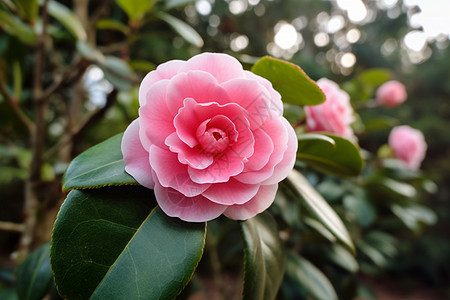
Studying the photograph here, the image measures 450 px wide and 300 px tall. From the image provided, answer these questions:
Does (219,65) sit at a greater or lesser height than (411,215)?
greater

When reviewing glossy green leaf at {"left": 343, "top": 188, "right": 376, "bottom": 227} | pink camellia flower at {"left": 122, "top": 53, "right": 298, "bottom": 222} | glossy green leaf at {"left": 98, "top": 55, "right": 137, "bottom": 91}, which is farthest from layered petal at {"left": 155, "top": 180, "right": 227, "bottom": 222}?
glossy green leaf at {"left": 343, "top": 188, "right": 376, "bottom": 227}

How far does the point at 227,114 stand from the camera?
0.43 metres

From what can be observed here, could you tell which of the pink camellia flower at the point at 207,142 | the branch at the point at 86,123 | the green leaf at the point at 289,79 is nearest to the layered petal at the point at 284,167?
the pink camellia flower at the point at 207,142

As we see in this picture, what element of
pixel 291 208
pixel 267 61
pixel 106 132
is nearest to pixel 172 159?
pixel 267 61

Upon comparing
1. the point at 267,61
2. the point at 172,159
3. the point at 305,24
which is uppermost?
the point at 267,61

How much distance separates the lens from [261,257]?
46 cm

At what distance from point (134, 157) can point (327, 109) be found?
447 mm

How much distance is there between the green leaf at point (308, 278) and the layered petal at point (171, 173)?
0.62 m

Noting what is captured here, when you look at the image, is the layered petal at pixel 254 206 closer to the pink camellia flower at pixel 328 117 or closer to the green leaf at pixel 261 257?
the green leaf at pixel 261 257

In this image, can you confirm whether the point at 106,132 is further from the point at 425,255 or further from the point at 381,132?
the point at 425,255

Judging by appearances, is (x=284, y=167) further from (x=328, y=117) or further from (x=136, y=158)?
(x=328, y=117)

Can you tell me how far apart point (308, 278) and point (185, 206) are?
2.09ft

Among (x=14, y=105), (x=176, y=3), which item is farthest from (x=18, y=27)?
(x=176, y=3)

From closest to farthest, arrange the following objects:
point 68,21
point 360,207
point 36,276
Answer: point 36,276 < point 68,21 < point 360,207
